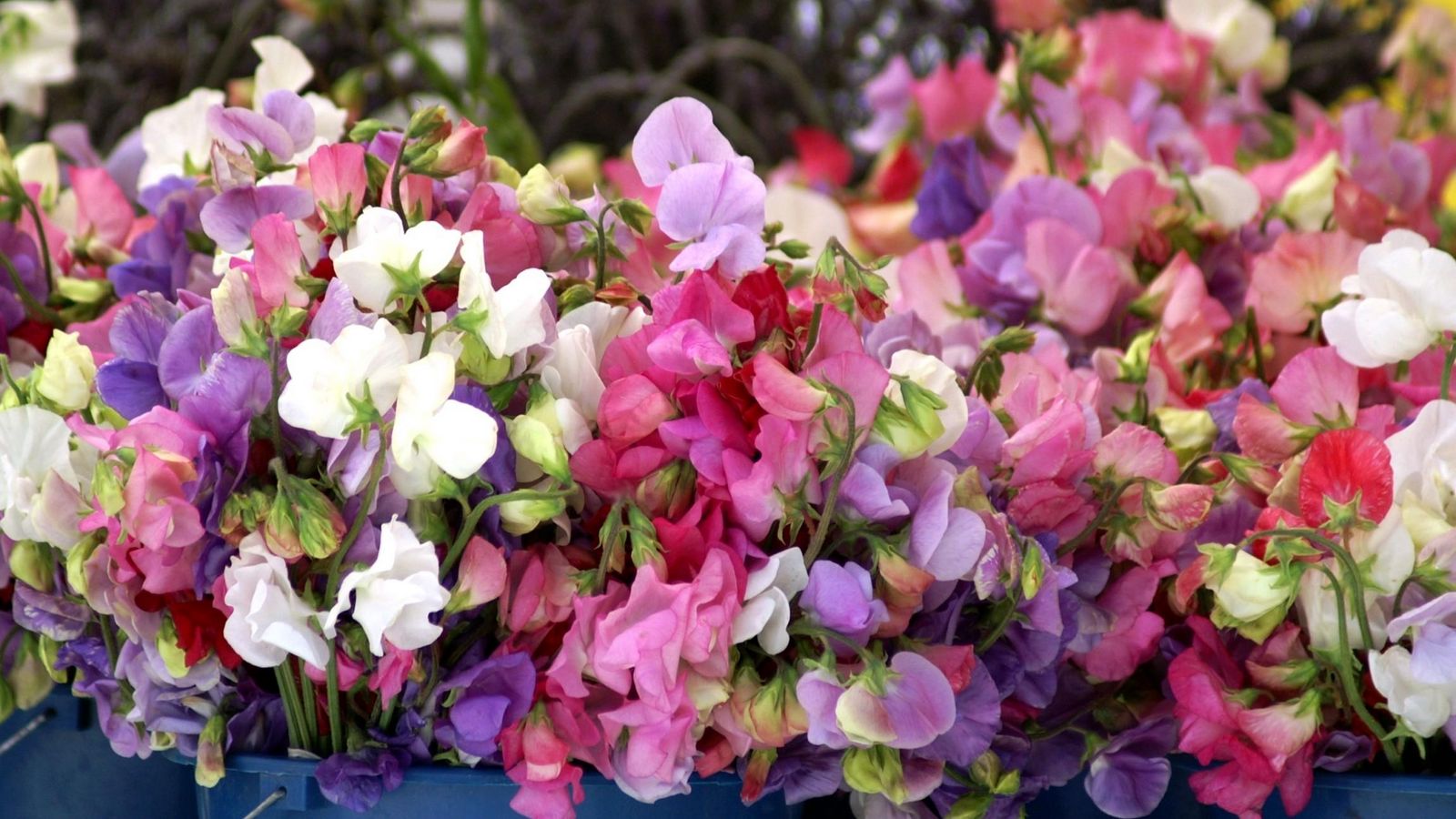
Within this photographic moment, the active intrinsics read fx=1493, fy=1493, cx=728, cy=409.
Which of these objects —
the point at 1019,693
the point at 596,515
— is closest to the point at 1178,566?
the point at 1019,693

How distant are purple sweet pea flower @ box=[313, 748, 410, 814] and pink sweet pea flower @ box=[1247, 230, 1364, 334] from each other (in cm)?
39

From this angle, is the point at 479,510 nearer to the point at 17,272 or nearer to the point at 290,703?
the point at 290,703

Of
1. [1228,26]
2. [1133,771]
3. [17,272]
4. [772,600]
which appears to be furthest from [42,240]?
[1228,26]

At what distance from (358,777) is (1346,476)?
1.05 ft

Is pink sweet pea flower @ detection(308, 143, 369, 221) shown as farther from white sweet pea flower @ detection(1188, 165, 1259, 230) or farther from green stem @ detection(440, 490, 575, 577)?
white sweet pea flower @ detection(1188, 165, 1259, 230)

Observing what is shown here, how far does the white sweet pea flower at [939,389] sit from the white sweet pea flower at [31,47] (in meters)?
0.60

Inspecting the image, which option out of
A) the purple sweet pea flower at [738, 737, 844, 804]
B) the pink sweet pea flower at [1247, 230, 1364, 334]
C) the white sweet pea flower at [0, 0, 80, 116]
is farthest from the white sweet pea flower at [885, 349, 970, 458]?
the white sweet pea flower at [0, 0, 80, 116]

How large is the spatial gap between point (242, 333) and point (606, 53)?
88cm

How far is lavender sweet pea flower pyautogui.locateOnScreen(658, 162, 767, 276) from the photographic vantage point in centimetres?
46

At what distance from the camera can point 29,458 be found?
1.54 ft

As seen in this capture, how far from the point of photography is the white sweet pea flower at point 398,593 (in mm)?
414

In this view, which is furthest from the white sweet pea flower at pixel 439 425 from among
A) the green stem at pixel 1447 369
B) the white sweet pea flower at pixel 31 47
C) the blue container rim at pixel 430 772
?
the white sweet pea flower at pixel 31 47

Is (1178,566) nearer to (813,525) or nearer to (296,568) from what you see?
(813,525)

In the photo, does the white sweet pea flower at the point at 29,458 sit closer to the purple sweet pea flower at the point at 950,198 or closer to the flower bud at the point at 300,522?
the flower bud at the point at 300,522
